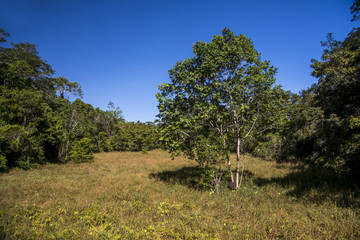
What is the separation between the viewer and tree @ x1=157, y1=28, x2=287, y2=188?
8.18 metres

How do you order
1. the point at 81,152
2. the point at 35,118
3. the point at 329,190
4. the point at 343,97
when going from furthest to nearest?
the point at 81,152
the point at 35,118
the point at 329,190
the point at 343,97

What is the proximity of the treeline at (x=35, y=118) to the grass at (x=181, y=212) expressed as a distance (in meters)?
3.89

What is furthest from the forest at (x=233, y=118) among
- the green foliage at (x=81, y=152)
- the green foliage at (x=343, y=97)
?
the green foliage at (x=81, y=152)

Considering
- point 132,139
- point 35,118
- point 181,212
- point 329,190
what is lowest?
point 181,212

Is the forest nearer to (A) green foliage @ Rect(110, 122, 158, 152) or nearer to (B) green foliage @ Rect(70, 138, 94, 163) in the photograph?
(B) green foliage @ Rect(70, 138, 94, 163)

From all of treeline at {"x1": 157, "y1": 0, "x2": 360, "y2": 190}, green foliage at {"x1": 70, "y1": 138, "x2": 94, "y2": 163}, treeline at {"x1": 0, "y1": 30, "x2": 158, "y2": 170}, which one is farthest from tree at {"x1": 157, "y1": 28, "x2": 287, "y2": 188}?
green foliage at {"x1": 70, "y1": 138, "x2": 94, "y2": 163}

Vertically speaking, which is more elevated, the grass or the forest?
the forest

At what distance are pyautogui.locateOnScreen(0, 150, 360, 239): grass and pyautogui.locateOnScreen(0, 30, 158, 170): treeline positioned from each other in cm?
389

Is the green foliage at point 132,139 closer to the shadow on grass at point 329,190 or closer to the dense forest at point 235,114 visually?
the dense forest at point 235,114

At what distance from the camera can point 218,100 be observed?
28.1 feet

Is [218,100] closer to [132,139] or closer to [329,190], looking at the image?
[329,190]

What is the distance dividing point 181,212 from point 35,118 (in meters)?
18.5

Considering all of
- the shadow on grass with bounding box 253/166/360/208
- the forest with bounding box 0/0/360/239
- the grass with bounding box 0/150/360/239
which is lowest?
the grass with bounding box 0/150/360/239

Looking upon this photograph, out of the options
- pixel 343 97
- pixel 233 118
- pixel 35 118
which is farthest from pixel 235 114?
pixel 35 118
